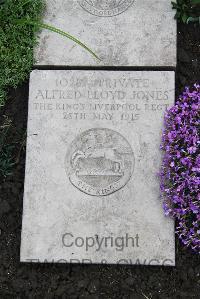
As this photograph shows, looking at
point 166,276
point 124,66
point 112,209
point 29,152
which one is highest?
point 124,66

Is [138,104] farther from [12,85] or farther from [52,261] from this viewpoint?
[52,261]

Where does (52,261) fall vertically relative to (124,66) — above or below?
below

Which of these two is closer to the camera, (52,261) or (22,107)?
(52,261)

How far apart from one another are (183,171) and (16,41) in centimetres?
176

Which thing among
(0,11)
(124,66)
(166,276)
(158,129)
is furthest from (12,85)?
(166,276)

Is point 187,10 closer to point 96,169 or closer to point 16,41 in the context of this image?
point 16,41

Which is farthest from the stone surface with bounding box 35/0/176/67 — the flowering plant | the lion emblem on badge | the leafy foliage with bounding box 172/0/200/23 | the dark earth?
the dark earth

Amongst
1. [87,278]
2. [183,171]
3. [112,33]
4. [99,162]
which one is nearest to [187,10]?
[112,33]

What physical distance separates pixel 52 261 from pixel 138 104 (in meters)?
1.38

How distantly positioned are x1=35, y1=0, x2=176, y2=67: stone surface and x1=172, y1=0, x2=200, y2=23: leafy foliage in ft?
0.22

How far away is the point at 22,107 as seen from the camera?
14.9 feet

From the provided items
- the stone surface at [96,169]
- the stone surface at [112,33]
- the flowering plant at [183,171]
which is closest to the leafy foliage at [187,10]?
the stone surface at [112,33]

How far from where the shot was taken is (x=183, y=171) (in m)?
4.14

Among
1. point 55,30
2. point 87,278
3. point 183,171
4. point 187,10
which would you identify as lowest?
point 87,278
